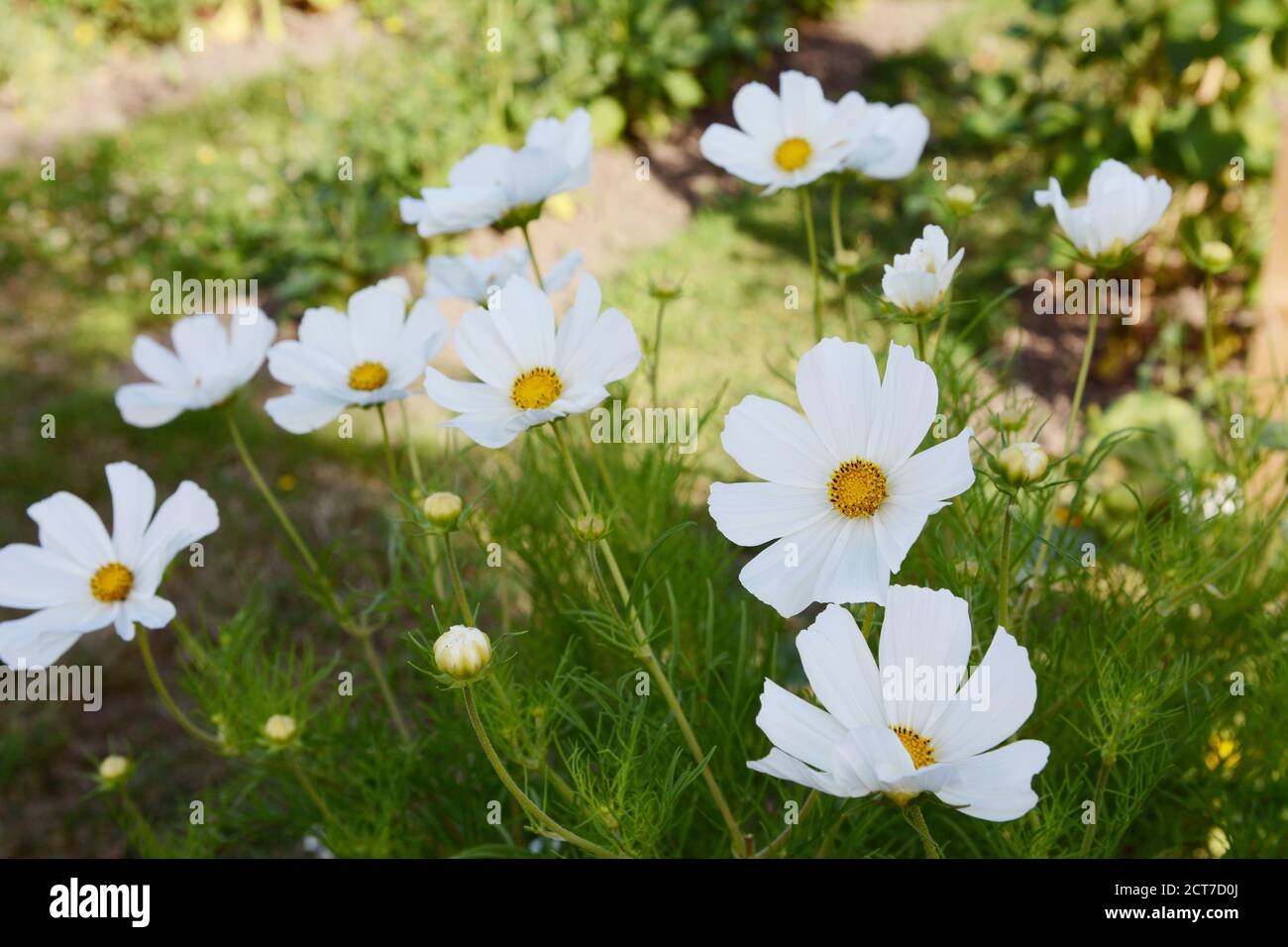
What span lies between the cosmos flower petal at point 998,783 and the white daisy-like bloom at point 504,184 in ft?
1.97

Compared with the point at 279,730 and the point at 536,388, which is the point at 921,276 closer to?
the point at 536,388

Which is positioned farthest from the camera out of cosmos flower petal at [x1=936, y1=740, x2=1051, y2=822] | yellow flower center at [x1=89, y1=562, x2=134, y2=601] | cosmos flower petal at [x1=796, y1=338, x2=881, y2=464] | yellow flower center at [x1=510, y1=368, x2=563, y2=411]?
yellow flower center at [x1=89, y1=562, x2=134, y2=601]

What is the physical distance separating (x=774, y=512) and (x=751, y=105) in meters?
0.57

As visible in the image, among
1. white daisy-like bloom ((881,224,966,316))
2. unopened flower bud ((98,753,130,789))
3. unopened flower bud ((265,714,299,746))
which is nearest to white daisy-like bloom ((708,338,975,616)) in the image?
white daisy-like bloom ((881,224,966,316))

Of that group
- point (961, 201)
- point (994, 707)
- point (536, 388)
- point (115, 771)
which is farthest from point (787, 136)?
point (115, 771)

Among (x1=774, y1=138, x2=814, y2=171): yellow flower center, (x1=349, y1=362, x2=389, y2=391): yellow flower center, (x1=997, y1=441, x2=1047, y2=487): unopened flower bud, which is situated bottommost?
(x1=997, y1=441, x2=1047, y2=487): unopened flower bud

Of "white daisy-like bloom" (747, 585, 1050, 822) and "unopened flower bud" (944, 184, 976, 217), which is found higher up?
"unopened flower bud" (944, 184, 976, 217)

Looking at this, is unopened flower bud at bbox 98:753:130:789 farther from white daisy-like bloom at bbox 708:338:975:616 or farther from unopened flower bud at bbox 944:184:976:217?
unopened flower bud at bbox 944:184:976:217

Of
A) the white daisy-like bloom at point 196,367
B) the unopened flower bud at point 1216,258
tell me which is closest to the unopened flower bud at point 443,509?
the white daisy-like bloom at point 196,367

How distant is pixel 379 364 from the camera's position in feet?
3.22

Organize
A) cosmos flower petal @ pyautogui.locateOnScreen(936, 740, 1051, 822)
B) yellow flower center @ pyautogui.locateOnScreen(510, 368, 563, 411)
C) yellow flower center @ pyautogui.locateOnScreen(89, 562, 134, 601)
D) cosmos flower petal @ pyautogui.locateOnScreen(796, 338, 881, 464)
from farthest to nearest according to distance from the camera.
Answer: yellow flower center @ pyautogui.locateOnScreen(89, 562, 134, 601) → yellow flower center @ pyautogui.locateOnScreen(510, 368, 563, 411) → cosmos flower petal @ pyautogui.locateOnScreen(796, 338, 881, 464) → cosmos flower petal @ pyautogui.locateOnScreen(936, 740, 1051, 822)

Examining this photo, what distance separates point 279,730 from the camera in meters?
0.96

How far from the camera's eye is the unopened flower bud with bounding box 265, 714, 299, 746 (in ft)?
3.14

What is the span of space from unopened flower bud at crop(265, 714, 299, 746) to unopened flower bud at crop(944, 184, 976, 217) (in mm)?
719
